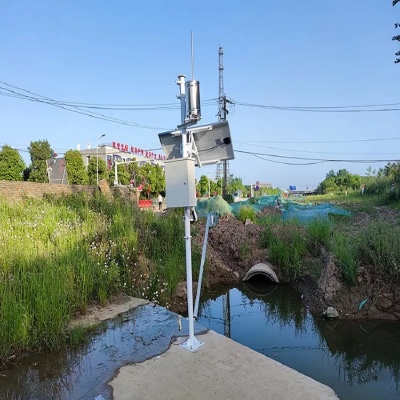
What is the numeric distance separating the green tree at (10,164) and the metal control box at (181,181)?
23137 mm

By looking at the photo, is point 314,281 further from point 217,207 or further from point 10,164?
point 10,164

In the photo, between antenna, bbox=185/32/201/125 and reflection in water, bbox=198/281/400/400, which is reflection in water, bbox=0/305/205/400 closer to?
reflection in water, bbox=198/281/400/400

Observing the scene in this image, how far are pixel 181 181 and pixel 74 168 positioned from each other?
27.6 meters

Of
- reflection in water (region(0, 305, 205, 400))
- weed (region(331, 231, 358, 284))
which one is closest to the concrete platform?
reflection in water (region(0, 305, 205, 400))

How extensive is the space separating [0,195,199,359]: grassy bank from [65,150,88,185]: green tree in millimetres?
21005

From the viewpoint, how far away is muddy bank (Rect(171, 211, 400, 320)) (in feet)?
15.6

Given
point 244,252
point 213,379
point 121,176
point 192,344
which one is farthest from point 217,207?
point 121,176

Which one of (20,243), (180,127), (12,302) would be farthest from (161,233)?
(180,127)

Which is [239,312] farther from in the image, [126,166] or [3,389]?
[126,166]

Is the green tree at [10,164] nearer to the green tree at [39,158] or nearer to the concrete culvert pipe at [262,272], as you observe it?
the green tree at [39,158]

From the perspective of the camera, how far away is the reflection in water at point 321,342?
3.30 m

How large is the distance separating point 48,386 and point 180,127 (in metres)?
2.23

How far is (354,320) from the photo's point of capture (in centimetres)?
464

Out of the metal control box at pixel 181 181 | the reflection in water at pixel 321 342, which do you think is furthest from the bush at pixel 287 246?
the metal control box at pixel 181 181
